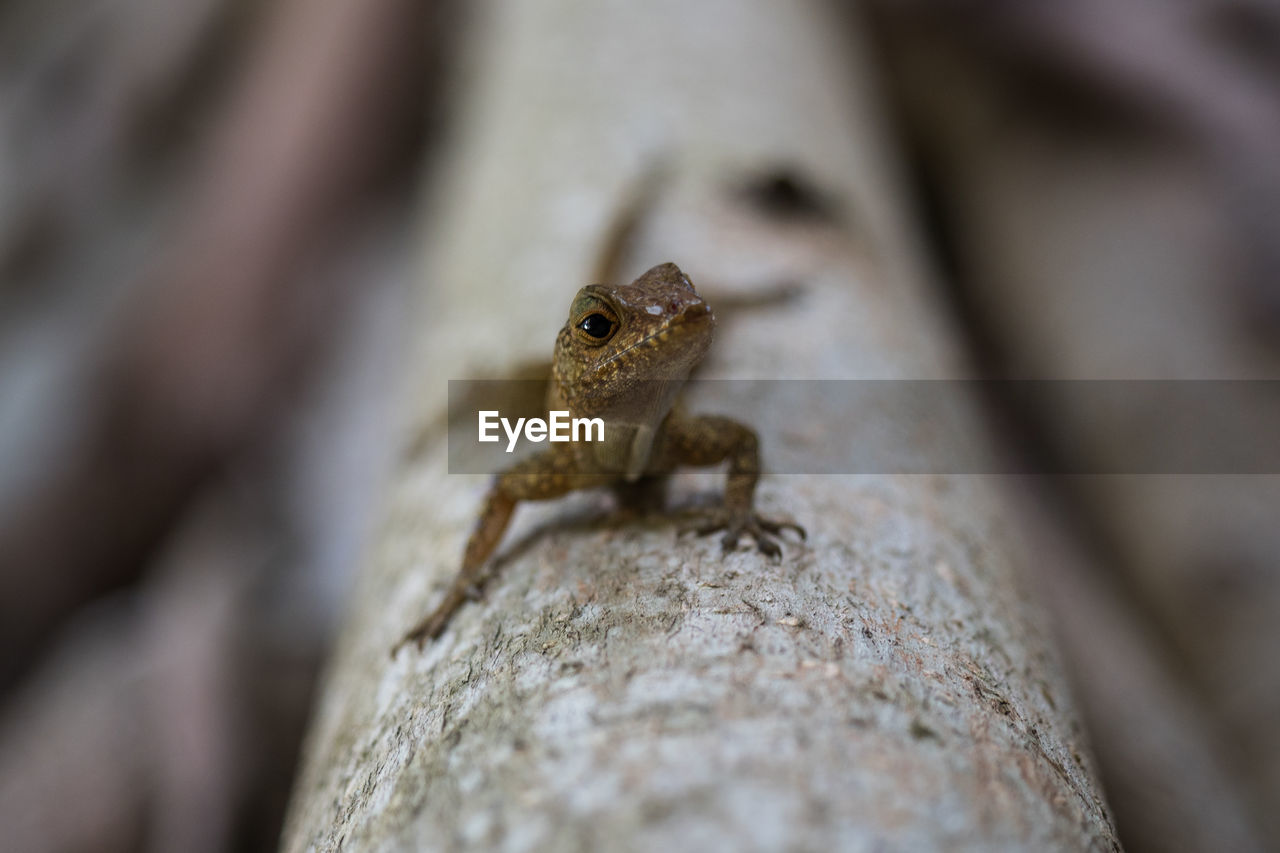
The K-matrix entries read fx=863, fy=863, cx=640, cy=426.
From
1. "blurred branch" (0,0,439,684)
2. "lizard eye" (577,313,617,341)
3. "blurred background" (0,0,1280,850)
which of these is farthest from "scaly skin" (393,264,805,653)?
"blurred branch" (0,0,439,684)

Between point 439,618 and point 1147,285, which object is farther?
point 1147,285

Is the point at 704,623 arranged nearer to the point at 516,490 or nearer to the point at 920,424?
the point at 516,490

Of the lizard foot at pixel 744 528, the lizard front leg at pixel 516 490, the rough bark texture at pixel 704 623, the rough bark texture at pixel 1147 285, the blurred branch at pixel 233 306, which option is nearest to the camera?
the rough bark texture at pixel 704 623

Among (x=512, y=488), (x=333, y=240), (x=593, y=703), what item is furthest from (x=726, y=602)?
(x=333, y=240)

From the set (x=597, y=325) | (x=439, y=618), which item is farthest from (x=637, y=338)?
(x=439, y=618)

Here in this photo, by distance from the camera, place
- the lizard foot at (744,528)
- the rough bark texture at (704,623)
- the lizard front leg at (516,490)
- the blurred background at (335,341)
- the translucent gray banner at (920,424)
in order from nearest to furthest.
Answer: the rough bark texture at (704,623) → the lizard foot at (744,528) → the lizard front leg at (516,490) → the translucent gray banner at (920,424) → the blurred background at (335,341)

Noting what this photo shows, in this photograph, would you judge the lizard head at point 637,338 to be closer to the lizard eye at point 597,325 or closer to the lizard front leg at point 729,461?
the lizard eye at point 597,325

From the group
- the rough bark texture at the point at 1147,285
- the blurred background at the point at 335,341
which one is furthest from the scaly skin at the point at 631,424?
the rough bark texture at the point at 1147,285

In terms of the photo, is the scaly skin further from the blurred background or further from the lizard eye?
the blurred background
